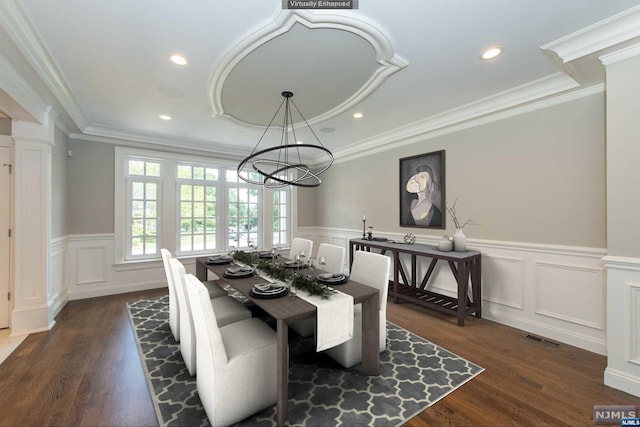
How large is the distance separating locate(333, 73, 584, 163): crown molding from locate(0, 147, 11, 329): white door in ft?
16.0

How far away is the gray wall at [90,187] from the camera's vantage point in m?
4.15

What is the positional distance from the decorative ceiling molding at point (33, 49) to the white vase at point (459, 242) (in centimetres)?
443

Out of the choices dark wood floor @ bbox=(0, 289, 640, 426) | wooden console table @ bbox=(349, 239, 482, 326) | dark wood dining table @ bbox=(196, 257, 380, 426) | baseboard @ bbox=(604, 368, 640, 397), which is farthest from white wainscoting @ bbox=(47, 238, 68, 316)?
baseboard @ bbox=(604, 368, 640, 397)

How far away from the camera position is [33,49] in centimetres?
214

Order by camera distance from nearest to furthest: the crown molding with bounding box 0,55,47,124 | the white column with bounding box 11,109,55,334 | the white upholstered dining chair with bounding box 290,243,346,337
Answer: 1. the crown molding with bounding box 0,55,47,124
2. the white upholstered dining chair with bounding box 290,243,346,337
3. the white column with bounding box 11,109,55,334

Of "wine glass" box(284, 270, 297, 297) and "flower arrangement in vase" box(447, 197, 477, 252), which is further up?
"flower arrangement in vase" box(447, 197, 477, 252)

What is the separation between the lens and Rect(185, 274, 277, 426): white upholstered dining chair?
5.46 ft

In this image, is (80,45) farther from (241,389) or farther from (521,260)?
(521,260)

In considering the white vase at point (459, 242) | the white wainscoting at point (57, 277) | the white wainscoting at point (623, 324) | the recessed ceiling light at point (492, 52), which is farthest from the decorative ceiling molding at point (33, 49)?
the white wainscoting at point (623, 324)

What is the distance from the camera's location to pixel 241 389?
1.75 m

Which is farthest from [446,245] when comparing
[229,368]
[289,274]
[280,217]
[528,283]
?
[280,217]

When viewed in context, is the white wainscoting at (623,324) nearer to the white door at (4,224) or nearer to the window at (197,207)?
the window at (197,207)

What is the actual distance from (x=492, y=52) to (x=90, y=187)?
556 centimetres

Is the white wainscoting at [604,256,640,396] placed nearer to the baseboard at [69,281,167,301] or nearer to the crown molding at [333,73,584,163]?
the crown molding at [333,73,584,163]
